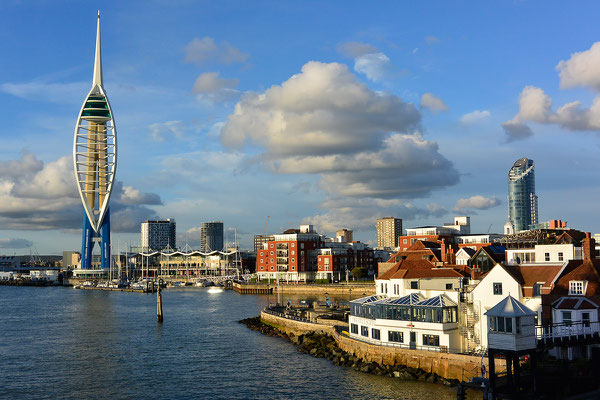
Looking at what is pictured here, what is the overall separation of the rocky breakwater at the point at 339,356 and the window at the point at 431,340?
2296 millimetres

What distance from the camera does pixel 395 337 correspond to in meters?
45.4

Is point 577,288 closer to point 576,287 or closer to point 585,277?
point 576,287

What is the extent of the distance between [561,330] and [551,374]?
12.2 ft

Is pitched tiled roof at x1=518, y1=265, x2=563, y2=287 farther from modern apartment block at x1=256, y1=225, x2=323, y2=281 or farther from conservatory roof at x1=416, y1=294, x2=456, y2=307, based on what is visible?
modern apartment block at x1=256, y1=225, x2=323, y2=281

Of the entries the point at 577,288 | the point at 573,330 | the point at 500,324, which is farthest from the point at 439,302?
the point at 500,324

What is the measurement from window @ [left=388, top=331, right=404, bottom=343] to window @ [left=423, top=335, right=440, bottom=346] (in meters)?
1.90

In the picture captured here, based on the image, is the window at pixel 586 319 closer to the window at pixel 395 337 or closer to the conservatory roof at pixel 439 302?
the conservatory roof at pixel 439 302

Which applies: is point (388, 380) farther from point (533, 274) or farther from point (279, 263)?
point (279, 263)

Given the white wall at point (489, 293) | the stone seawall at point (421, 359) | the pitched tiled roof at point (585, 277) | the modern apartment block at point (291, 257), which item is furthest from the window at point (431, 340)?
the modern apartment block at point (291, 257)

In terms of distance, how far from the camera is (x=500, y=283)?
141ft

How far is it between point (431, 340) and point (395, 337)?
2.98 meters

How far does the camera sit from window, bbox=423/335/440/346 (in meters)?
43.1

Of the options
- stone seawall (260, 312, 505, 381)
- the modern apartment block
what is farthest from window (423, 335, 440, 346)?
the modern apartment block

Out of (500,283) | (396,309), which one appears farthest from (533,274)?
(396,309)
